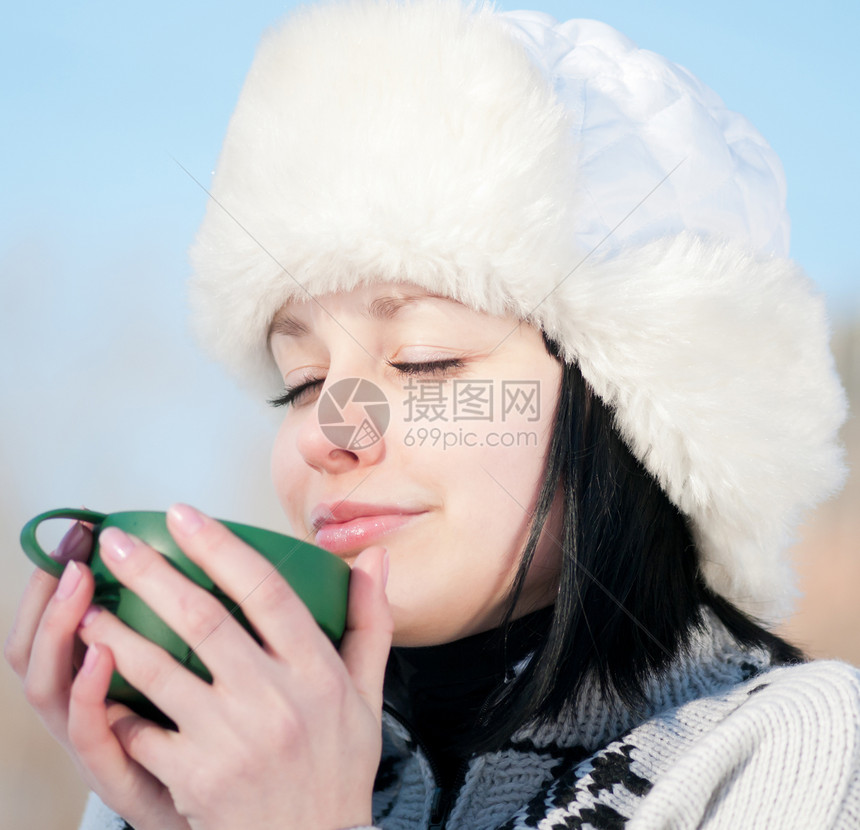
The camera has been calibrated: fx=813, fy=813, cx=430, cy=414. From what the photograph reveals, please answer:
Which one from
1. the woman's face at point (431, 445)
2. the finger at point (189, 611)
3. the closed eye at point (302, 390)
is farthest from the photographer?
the closed eye at point (302, 390)

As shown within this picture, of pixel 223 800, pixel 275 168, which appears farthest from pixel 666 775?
pixel 275 168

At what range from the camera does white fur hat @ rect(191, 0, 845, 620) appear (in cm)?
96

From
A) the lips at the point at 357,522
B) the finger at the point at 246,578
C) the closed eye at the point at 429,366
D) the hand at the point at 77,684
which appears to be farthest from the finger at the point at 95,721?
the closed eye at the point at 429,366

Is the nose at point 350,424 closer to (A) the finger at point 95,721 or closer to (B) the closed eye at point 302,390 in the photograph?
(B) the closed eye at point 302,390

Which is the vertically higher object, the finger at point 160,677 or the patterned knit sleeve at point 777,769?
the finger at point 160,677

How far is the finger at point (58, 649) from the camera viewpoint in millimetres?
677

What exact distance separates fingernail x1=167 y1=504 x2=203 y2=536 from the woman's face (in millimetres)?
313

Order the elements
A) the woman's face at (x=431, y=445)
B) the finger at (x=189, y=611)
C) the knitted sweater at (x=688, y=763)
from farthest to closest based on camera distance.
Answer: the woman's face at (x=431, y=445) → the knitted sweater at (x=688, y=763) → the finger at (x=189, y=611)

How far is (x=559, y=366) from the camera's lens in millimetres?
1010

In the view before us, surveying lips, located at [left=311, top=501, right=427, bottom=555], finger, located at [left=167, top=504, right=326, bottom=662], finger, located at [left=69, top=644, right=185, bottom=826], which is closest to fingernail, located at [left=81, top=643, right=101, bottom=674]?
finger, located at [left=69, top=644, right=185, bottom=826]

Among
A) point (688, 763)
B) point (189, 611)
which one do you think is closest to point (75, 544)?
point (189, 611)

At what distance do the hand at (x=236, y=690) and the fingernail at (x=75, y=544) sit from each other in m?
0.06

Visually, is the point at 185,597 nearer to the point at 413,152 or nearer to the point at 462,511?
the point at 462,511

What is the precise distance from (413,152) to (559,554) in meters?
0.53
